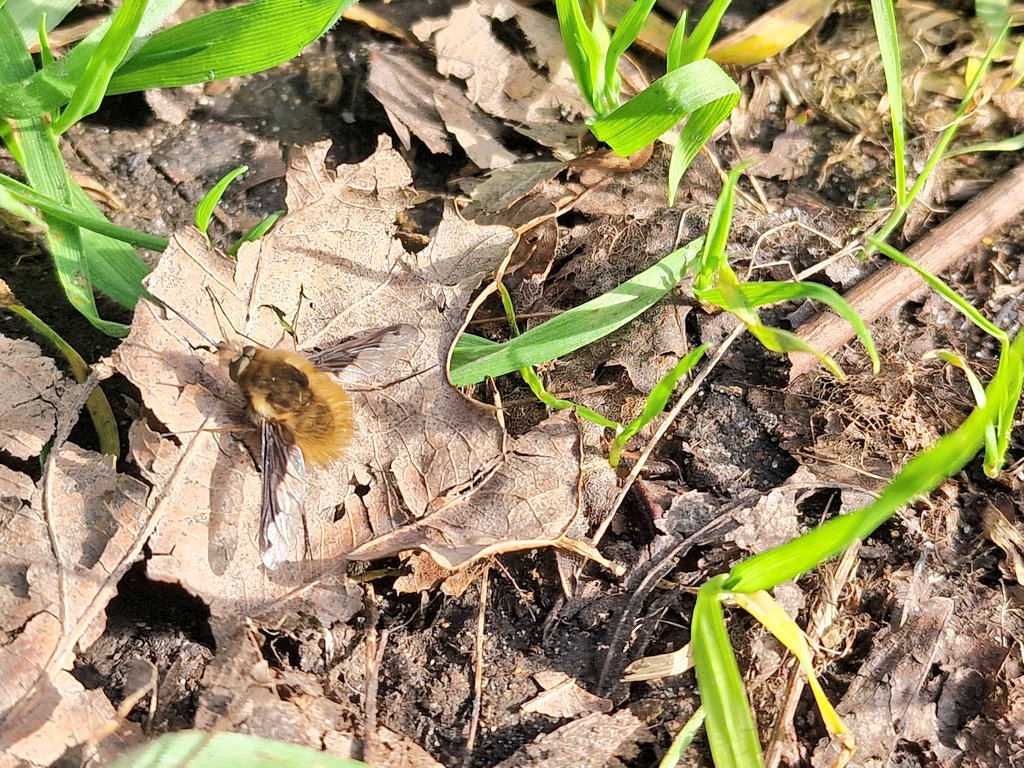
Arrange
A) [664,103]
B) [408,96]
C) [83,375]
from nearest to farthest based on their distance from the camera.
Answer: [83,375] → [664,103] → [408,96]

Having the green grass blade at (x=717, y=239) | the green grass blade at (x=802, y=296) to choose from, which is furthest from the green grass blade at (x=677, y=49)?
the green grass blade at (x=802, y=296)

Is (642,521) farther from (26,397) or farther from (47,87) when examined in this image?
(47,87)

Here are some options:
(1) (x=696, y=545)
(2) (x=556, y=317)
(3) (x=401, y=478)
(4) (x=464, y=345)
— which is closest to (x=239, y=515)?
(3) (x=401, y=478)

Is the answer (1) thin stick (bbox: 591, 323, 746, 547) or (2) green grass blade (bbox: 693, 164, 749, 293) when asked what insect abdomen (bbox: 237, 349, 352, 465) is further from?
(2) green grass blade (bbox: 693, 164, 749, 293)

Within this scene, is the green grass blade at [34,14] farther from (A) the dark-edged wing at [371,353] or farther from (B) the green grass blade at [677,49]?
(B) the green grass blade at [677,49]

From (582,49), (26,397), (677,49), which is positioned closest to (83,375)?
(26,397)

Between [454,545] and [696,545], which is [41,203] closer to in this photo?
[454,545]

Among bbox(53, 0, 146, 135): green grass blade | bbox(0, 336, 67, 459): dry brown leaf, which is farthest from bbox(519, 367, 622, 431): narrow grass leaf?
bbox(53, 0, 146, 135): green grass blade
